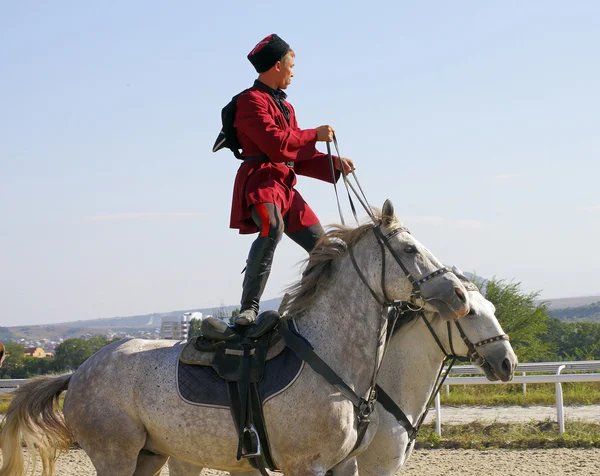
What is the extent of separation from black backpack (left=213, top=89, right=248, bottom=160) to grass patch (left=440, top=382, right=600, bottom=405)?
1041 cm

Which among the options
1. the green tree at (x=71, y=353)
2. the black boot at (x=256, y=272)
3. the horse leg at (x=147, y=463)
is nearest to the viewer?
the black boot at (x=256, y=272)

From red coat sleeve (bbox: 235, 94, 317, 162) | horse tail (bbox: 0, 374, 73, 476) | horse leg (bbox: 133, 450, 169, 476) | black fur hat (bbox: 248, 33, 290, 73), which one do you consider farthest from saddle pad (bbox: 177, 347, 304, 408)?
black fur hat (bbox: 248, 33, 290, 73)

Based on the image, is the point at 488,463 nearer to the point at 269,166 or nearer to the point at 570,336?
the point at 269,166

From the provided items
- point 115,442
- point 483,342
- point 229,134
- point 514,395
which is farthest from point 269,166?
point 514,395

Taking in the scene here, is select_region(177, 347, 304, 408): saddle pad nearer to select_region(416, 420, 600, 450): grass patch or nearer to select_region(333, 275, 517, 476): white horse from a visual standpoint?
select_region(333, 275, 517, 476): white horse

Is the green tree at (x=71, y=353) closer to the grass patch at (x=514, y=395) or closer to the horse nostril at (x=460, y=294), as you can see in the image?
the grass patch at (x=514, y=395)

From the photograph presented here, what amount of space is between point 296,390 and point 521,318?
20935mm

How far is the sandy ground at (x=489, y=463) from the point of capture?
916 centimetres

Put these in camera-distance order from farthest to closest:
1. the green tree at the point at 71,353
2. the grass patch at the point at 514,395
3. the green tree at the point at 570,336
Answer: the green tree at the point at 570,336 → the green tree at the point at 71,353 → the grass patch at the point at 514,395

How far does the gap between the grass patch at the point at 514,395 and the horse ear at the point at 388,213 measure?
34.6ft

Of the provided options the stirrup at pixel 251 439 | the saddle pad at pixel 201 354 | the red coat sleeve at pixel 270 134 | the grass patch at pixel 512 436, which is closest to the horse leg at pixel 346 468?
the stirrup at pixel 251 439

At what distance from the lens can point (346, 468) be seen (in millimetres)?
5125

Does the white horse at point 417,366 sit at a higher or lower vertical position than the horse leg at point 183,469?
higher

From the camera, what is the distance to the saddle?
15.3ft
